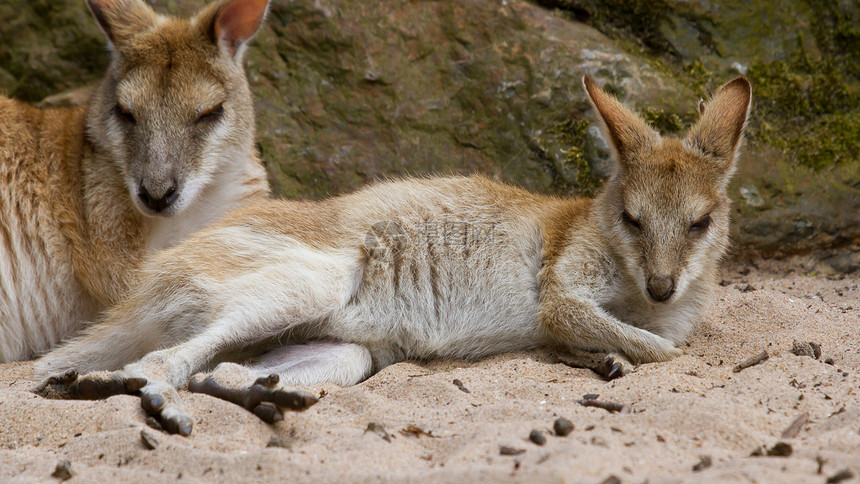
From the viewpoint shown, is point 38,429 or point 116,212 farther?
point 116,212

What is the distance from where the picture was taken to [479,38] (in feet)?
24.8

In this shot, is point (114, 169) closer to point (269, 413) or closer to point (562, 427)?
point (269, 413)

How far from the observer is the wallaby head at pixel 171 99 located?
5.48 metres

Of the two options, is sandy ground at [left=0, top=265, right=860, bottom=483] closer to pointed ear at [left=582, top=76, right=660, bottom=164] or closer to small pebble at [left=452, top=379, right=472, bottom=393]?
small pebble at [left=452, top=379, right=472, bottom=393]

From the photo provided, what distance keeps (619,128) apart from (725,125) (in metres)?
0.67

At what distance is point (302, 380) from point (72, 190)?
2315 millimetres

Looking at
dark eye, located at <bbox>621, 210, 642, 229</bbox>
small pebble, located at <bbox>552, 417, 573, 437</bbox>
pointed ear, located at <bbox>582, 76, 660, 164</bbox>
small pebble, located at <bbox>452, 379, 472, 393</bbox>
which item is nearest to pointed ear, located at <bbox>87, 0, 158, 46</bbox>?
pointed ear, located at <bbox>582, 76, 660, 164</bbox>

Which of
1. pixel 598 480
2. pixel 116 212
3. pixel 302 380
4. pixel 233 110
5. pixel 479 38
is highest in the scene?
pixel 479 38

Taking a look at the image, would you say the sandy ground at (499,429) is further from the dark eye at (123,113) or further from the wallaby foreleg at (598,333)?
the dark eye at (123,113)

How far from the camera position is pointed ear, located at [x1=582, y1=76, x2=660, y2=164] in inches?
207

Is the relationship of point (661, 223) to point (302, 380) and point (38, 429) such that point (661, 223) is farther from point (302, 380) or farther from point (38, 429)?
point (38, 429)

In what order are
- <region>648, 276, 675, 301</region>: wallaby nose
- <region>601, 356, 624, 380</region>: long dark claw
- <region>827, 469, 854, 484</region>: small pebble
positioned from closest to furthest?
<region>827, 469, 854, 484</region>: small pebble, <region>601, 356, 624, 380</region>: long dark claw, <region>648, 276, 675, 301</region>: wallaby nose

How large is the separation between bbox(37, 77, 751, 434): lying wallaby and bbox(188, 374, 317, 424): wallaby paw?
596 millimetres

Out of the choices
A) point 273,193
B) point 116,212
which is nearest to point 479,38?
point 273,193
